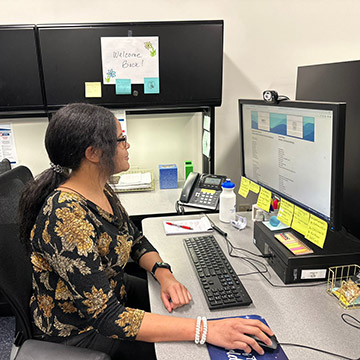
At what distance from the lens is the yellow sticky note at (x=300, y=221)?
3.60ft

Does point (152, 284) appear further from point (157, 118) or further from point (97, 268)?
point (157, 118)

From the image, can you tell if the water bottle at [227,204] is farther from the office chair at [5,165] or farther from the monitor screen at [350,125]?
the office chair at [5,165]

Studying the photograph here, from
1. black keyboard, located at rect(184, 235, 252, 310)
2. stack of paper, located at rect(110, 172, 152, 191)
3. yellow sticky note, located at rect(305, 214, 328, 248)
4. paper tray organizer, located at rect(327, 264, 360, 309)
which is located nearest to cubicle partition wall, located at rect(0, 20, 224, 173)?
stack of paper, located at rect(110, 172, 152, 191)

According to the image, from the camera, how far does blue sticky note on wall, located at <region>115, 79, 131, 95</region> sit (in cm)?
170

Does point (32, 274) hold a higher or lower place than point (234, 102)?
lower

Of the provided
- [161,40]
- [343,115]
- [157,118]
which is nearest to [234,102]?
[157,118]

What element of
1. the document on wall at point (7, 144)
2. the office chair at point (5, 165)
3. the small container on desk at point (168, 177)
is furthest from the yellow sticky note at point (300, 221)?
the document on wall at point (7, 144)

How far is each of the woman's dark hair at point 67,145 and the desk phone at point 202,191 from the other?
0.74 metres

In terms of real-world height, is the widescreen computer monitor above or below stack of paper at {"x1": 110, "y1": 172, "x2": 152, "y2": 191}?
above

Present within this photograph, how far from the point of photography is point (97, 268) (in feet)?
2.98

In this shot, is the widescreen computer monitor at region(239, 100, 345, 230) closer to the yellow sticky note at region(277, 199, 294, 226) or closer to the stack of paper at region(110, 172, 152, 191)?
the yellow sticky note at region(277, 199, 294, 226)

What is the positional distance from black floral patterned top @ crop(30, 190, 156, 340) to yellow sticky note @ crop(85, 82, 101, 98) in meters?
0.85

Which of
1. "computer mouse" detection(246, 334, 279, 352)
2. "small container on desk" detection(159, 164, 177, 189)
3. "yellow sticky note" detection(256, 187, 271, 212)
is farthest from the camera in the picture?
"small container on desk" detection(159, 164, 177, 189)

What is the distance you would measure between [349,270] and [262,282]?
273 millimetres
